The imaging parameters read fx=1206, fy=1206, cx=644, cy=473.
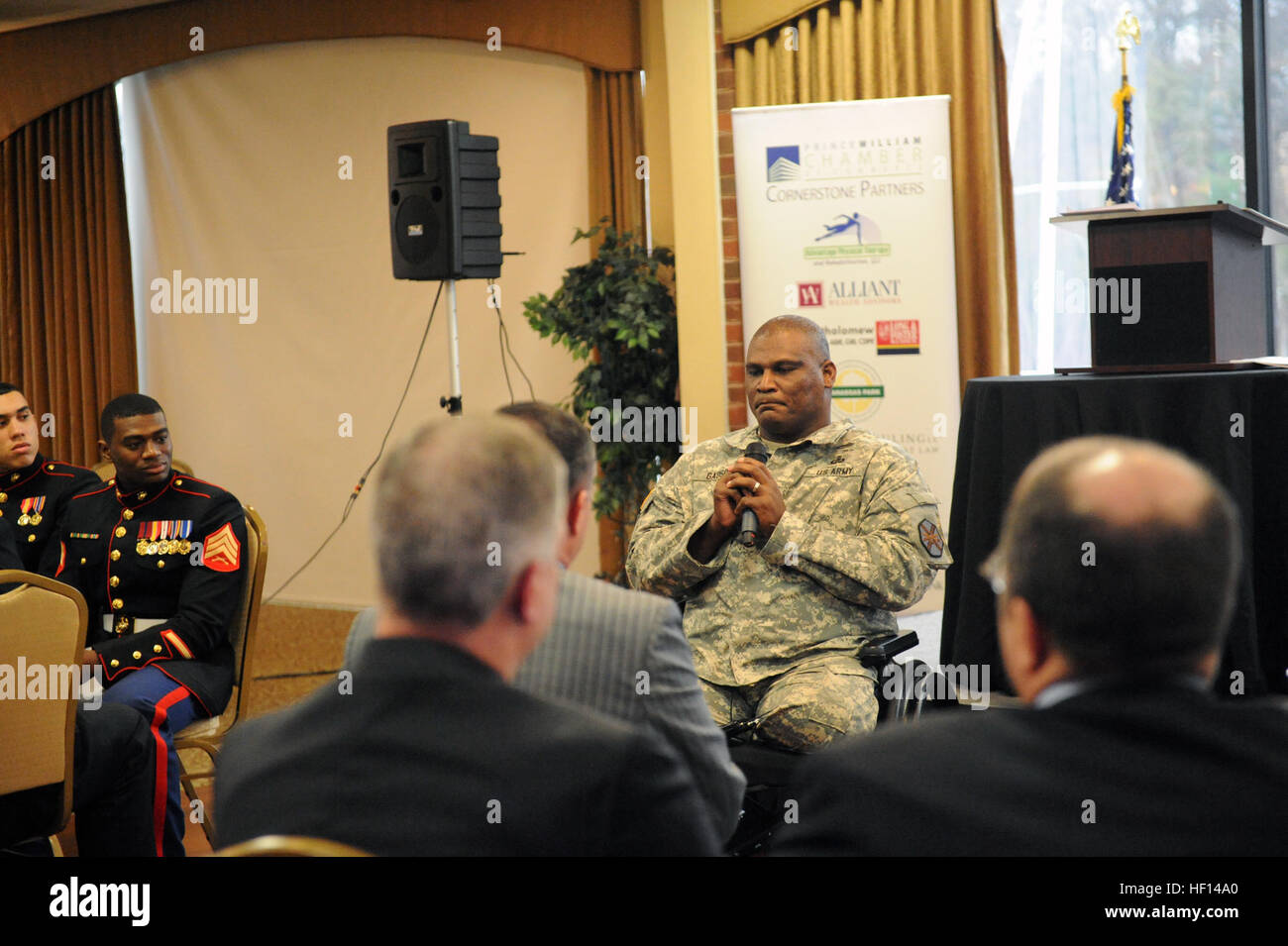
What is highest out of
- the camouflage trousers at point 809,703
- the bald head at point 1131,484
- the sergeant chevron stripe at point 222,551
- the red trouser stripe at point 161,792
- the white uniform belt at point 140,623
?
the bald head at point 1131,484

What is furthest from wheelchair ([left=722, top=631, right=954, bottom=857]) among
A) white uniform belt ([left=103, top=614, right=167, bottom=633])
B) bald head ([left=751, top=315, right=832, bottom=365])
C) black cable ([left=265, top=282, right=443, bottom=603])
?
black cable ([left=265, top=282, right=443, bottom=603])

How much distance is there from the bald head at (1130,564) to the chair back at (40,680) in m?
2.03

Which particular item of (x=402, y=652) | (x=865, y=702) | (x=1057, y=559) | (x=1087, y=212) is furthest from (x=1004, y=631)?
(x=1087, y=212)

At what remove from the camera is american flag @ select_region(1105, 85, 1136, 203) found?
2967 mm

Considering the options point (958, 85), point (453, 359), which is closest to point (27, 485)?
point (453, 359)

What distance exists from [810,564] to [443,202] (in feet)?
7.45

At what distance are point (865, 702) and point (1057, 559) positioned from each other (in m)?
1.56

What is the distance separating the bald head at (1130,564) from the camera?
3.27ft

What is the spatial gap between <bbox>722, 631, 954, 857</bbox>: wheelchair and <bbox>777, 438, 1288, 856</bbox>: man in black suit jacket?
1391mm

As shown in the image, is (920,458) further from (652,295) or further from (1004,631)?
(1004,631)

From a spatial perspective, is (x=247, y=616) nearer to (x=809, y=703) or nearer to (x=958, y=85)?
(x=809, y=703)

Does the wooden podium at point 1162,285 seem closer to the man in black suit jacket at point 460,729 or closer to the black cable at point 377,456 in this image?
the man in black suit jacket at point 460,729

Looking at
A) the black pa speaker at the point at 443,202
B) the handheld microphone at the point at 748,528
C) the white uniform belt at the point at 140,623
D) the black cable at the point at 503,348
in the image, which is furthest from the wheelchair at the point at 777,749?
the black cable at the point at 503,348

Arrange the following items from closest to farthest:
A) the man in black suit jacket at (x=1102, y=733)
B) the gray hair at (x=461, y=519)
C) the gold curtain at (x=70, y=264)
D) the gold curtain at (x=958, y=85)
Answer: the man in black suit jacket at (x=1102, y=733) → the gray hair at (x=461, y=519) → the gold curtain at (x=958, y=85) → the gold curtain at (x=70, y=264)
